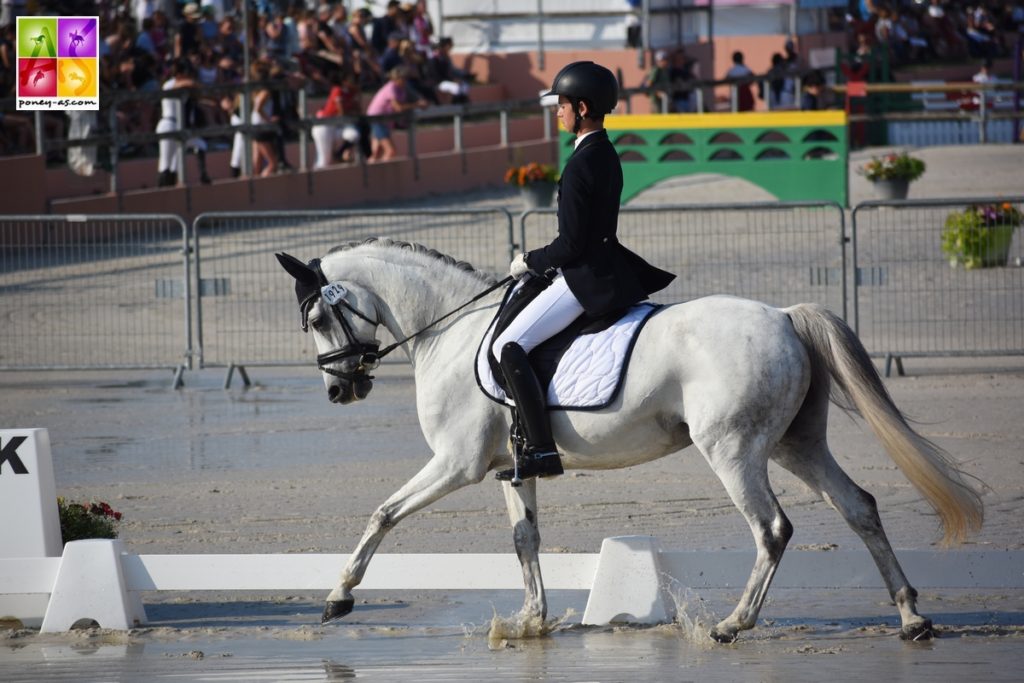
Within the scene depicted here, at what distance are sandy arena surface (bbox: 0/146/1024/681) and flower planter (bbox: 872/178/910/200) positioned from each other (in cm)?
910

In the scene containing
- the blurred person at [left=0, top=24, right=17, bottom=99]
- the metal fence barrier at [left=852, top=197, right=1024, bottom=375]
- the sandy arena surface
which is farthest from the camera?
the blurred person at [left=0, top=24, right=17, bottom=99]

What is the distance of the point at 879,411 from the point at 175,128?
18292 millimetres

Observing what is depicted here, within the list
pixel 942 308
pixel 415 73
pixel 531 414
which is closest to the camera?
pixel 531 414

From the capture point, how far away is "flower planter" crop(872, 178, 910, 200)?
23.8 meters

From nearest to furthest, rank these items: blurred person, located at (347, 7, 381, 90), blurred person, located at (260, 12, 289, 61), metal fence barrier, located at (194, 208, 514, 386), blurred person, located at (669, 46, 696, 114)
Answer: metal fence barrier, located at (194, 208, 514, 386) < blurred person, located at (260, 12, 289, 61) < blurred person, located at (347, 7, 381, 90) < blurred person, located at (669, 46, 696, 114)

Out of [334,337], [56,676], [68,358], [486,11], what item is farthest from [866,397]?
[486,11]

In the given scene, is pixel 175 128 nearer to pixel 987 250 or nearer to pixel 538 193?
pixel 538 193

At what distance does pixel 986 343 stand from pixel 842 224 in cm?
182

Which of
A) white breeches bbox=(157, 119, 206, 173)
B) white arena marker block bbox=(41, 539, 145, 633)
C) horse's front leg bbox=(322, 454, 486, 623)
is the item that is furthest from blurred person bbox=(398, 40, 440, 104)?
horse's front leg bbox=(322, 454, 486, 623)

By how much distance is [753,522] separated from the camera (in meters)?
6.82

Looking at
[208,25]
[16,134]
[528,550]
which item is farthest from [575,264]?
[208,25]

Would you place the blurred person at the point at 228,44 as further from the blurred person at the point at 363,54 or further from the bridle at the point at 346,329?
the bridle at the point at 346,329

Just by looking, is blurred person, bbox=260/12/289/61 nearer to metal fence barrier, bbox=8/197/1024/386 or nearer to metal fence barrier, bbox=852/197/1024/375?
metal fence barrier, bbox=8/197/1024/386

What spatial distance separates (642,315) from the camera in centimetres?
708
